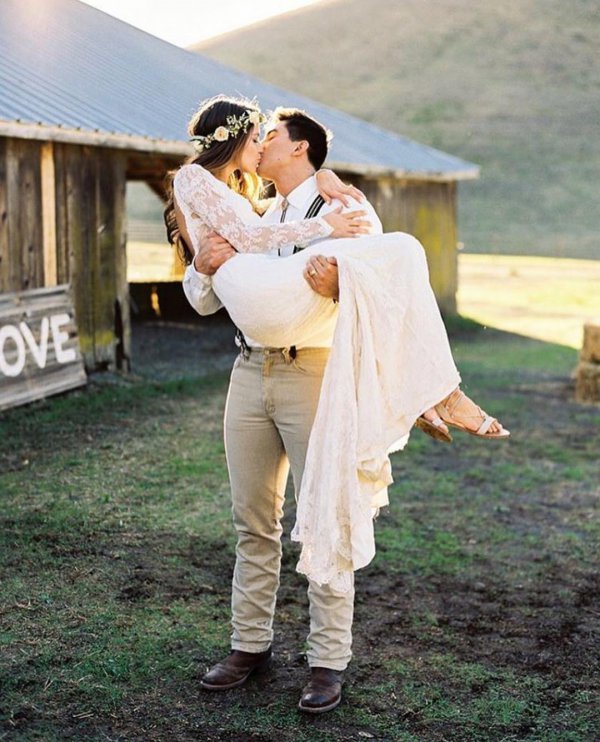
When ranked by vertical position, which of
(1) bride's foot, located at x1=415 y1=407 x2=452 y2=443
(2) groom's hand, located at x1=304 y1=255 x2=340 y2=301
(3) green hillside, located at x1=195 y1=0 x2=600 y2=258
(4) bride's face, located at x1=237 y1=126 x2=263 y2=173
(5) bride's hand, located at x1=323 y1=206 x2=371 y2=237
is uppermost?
(3) green hillside, located at x1=195 y1=0 x2=600 y2=258

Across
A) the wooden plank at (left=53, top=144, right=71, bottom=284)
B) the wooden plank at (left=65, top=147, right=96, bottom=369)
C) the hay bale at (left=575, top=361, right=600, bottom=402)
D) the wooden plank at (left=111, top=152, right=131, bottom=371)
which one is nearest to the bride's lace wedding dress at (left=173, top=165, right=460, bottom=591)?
the wooden plank at (left=53, top=144, right=71, bottom=284)

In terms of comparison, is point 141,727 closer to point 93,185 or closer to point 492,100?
point 93,185

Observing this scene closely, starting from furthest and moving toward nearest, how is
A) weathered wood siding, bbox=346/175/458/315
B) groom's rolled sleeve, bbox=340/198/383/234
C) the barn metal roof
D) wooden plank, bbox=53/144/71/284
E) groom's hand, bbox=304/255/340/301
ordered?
weathered wood siding, bbox=346/175/458/315, wooden plank, bbox=53/144/71/284, the barn metal roof, groom's rolled sleeve, bbox=340/198/383/234, groom's hand, bbox=304/255/340/301

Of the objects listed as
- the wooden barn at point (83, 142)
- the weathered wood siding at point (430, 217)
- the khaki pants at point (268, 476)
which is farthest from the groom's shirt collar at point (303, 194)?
the weathered wood siding at point (430, 217)

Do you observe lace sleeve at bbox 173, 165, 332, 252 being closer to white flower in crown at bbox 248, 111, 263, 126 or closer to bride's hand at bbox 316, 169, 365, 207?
bride's hand at bbox 316, 169, 365, 207

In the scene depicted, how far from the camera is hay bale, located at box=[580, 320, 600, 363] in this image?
10.0 m

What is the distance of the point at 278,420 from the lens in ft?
11.1

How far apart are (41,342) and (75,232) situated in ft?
3.94

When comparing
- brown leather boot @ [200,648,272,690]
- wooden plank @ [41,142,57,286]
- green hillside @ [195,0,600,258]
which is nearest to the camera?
brown leather boot @ [200,648,272,690]

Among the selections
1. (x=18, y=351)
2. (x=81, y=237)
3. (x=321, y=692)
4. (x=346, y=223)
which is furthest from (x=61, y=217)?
(x=321, y=692)

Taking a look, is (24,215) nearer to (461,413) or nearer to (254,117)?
(254,117)

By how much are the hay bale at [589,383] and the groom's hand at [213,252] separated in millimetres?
7388

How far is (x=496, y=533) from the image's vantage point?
5758mm

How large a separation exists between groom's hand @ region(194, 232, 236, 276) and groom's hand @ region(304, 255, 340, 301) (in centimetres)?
25
